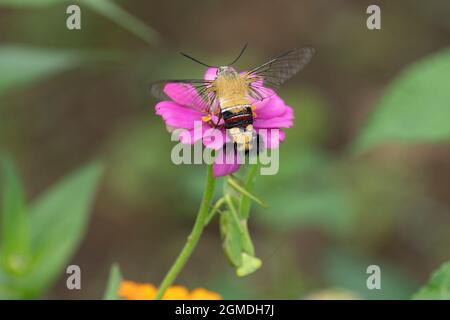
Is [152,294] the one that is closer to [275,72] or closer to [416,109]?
[275,72]

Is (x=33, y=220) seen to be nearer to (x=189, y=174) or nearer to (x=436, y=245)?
(x=189, y=174)

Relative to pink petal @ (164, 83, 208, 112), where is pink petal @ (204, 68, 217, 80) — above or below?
above

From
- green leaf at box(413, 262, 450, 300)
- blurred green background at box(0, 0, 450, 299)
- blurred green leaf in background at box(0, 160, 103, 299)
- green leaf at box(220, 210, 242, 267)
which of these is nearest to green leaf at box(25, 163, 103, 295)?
blurred green leaf in background at box(0, 160, 103, 299)

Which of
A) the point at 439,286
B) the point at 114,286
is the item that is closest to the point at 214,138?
the point at 114,286

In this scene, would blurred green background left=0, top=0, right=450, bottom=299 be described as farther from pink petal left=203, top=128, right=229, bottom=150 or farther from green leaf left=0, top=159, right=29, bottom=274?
pink petal left=203, top=128, right=229, bottom=150
